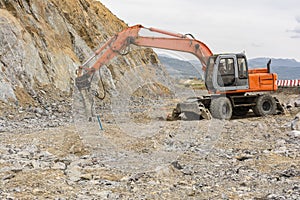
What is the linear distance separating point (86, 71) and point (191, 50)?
3.25 m

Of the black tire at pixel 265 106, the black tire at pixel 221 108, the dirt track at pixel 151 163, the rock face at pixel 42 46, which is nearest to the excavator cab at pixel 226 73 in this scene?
the black tire at pixel 221 108

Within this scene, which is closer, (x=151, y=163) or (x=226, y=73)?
(x=151, y=163)

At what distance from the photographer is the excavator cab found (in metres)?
12.6

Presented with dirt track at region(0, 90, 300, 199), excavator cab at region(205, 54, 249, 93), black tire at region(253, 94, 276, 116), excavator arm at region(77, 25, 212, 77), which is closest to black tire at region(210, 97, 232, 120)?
excavator cab at region(205, 54, 249, 93)

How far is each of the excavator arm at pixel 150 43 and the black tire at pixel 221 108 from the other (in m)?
1.14

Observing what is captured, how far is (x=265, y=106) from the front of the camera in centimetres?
1402

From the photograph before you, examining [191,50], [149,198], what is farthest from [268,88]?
[149,198]

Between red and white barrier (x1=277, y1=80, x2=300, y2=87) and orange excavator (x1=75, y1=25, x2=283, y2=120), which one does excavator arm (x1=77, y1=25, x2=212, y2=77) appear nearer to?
orange excavator (x1=75, y1=25, x2=283, y2=120)

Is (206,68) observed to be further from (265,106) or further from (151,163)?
(151,163)

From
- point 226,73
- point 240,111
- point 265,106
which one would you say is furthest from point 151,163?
point 265,106

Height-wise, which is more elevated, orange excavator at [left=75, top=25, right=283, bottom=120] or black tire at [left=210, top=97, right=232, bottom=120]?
orange excavator at [left=75, top=25, right=283, bottom=120]

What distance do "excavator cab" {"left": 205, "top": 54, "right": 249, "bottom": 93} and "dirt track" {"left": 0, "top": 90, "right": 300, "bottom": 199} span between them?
8.66ft

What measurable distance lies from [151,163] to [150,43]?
655cm

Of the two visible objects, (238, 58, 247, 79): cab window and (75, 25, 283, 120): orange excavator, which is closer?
(75, 25, 283, 120): orange excavator
